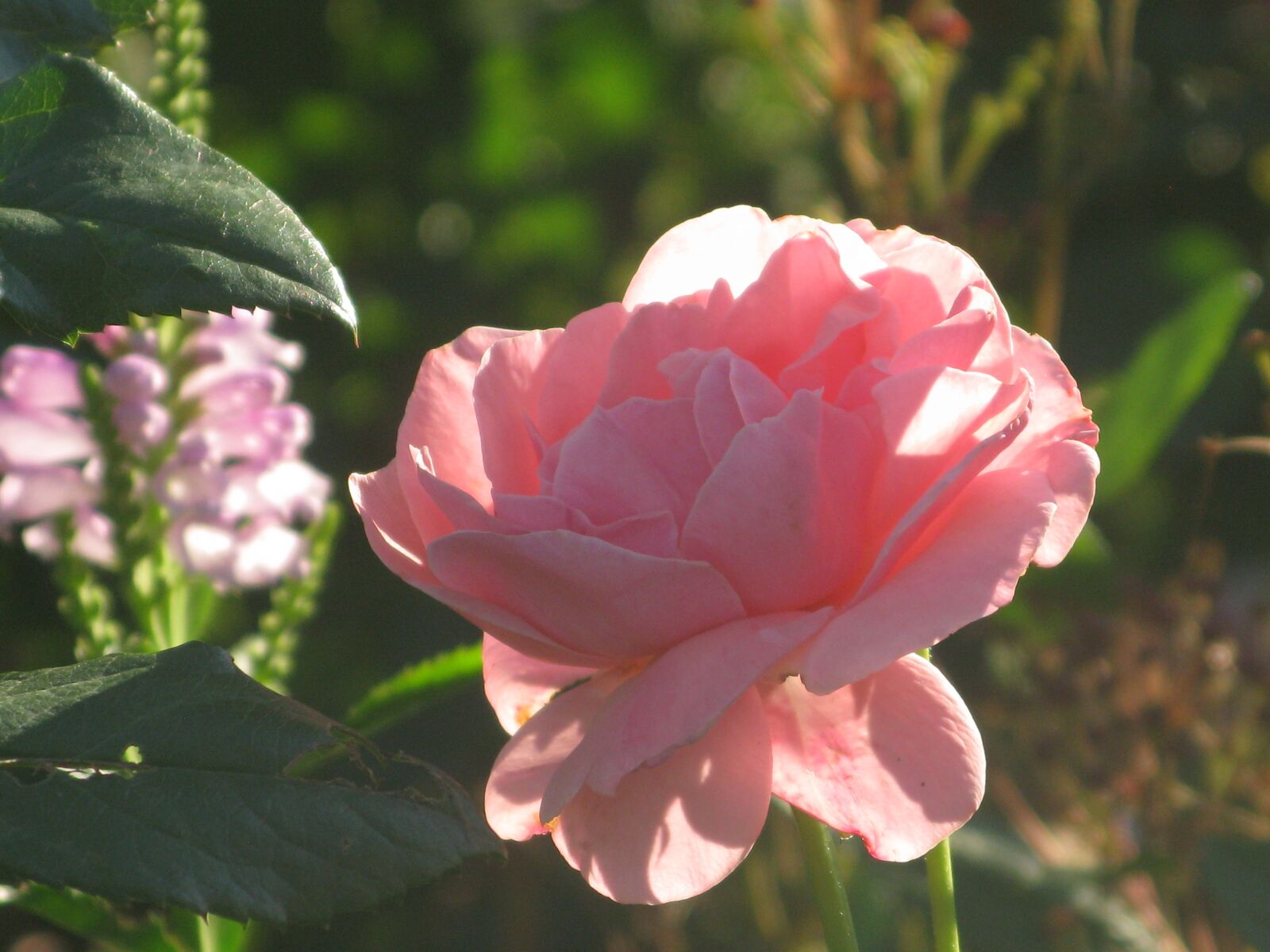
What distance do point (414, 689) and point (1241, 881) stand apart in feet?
1.09

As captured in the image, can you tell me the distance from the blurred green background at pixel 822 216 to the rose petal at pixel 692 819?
16cm

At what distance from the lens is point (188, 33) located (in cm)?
41

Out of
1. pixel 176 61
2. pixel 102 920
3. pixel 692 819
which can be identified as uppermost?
pixel 176 61

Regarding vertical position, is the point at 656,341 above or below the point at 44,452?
above

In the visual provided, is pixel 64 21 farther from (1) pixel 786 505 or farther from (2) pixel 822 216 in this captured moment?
(2) pixel 822 216

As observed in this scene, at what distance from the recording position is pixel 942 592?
0.78ft

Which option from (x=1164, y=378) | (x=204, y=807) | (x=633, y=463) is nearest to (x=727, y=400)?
(x=633, y=463)

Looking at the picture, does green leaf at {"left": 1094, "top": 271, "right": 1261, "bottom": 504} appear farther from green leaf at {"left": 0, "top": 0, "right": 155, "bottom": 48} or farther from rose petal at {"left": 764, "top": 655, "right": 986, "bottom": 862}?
green leaf at {"left": 0, "top": 0, "right": 155, "bottom": 48}

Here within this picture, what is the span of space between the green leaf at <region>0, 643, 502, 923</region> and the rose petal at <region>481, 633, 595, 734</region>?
4cm

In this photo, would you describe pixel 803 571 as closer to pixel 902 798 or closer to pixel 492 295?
pixel 902 798

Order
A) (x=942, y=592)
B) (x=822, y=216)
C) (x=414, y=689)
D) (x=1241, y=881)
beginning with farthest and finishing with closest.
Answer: (x=822, y=216) < (x=1241, y=881) < (x=414, y=689) < (x=942, y=592)

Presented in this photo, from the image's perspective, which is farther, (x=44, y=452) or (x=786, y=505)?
(x=44, y=452)

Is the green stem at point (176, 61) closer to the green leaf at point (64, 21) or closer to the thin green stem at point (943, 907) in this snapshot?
the green leaf at point (64, 21)


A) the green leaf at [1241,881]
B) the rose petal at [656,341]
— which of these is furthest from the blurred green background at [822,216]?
the rose petal at [656,341]
